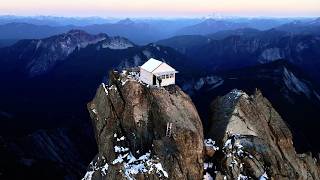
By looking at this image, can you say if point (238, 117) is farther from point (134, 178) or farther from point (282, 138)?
point (134, 178)

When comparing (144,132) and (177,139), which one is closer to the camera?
(177,139)

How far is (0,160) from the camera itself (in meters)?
136

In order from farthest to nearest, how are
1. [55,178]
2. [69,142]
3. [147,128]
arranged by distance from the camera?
[69,142] < [55,178] < [147,128]

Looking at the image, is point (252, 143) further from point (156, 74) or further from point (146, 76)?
point (146, 76)

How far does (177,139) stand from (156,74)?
39.2 feet

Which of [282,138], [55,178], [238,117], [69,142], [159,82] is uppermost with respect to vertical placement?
Result: [159,82]

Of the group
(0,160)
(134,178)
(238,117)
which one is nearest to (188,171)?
(134,178)

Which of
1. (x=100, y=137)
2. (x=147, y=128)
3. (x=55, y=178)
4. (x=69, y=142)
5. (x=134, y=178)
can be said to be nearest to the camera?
(x=134, y=178)

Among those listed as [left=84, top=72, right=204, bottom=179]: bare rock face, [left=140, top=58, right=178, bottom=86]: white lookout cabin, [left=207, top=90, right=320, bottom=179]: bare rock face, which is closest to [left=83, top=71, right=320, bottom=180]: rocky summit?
[left=84, top=72, right=204, bottom=179]: bare rock face

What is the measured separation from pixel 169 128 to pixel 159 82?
10197mm

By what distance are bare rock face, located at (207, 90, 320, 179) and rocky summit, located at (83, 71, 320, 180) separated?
12 centimetres

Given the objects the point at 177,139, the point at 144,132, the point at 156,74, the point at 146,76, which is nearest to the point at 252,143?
the point at 177,139

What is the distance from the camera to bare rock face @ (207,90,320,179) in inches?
2235

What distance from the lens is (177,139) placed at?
56250 mm
